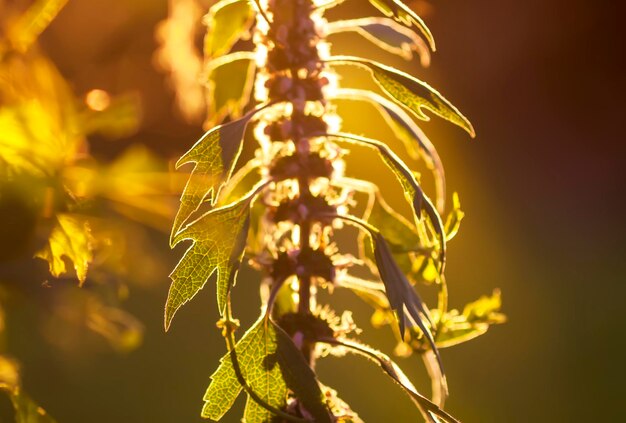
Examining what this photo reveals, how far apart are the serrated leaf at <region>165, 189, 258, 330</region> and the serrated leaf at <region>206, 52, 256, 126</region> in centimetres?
45

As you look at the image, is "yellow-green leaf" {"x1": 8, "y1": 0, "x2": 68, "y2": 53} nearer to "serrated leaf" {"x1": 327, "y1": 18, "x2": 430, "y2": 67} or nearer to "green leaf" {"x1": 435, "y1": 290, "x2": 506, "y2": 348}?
"serrated leaf" {"x1": 327, "y1": 18, "x2": 430, "y2": 67}

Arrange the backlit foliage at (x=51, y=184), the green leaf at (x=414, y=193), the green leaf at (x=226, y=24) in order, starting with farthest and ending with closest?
the green leaf at (x=226, y=24), the green leaf at (x=414, y=193), the backlit foliage at (x=51, y=184)

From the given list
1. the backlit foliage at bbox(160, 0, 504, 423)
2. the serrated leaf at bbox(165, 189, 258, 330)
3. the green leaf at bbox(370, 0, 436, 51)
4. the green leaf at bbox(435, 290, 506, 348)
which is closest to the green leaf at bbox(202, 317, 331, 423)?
the backlit foliage at bbox(160, 0, 504, 423)

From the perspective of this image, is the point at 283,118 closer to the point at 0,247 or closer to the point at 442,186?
the point at 442,186

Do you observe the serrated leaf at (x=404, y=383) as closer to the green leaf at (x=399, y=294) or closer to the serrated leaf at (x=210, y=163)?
the green leaf at (x=399, y=294)

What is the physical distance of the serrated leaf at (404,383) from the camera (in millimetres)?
1050

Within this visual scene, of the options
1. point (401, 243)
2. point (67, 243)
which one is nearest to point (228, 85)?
point (401, 243)

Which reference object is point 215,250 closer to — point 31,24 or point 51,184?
point 51,184

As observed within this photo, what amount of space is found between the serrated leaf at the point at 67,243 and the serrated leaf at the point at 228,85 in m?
0.48

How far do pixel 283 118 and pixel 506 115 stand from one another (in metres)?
9.70

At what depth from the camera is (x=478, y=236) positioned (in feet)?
27.2

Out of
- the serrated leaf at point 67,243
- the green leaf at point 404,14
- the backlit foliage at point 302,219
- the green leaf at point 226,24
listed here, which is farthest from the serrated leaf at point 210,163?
the green leaf at point 226,24

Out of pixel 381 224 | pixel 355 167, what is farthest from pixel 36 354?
pixel 381 224

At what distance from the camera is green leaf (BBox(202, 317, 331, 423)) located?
1.09 metres
